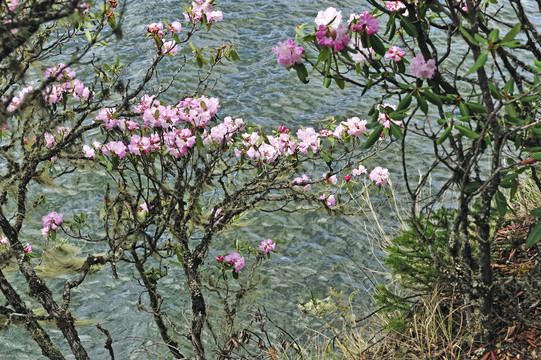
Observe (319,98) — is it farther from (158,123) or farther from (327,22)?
(327,22)

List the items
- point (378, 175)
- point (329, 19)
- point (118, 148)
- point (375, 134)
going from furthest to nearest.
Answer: point (378, 175) → point (118, 148) → point (375, 134) → point (329, 19)

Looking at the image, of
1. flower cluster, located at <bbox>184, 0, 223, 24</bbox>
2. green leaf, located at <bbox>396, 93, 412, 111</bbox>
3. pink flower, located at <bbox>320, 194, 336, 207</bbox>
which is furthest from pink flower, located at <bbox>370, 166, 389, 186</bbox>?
green leaf, located at <bbox>396, 93, 412, 111</bbox>

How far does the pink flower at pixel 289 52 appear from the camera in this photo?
2527mm

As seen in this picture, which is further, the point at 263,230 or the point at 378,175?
the point at 263,230

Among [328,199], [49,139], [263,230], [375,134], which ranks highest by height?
[375,134]

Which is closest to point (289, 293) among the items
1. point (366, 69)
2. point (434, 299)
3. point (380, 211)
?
point (380, 211)

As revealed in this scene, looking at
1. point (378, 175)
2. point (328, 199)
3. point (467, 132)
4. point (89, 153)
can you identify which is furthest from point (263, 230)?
point (467, 132)

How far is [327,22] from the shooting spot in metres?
2.31

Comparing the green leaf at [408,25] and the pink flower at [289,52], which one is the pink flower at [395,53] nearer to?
the green leaf at [408,25]

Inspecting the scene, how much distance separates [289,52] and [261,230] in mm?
3215

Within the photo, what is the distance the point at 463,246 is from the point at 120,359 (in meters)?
2.67

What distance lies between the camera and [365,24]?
237 cm

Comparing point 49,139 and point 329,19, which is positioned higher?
point 329,19

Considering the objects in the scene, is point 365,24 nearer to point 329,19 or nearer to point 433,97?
point 329,19
